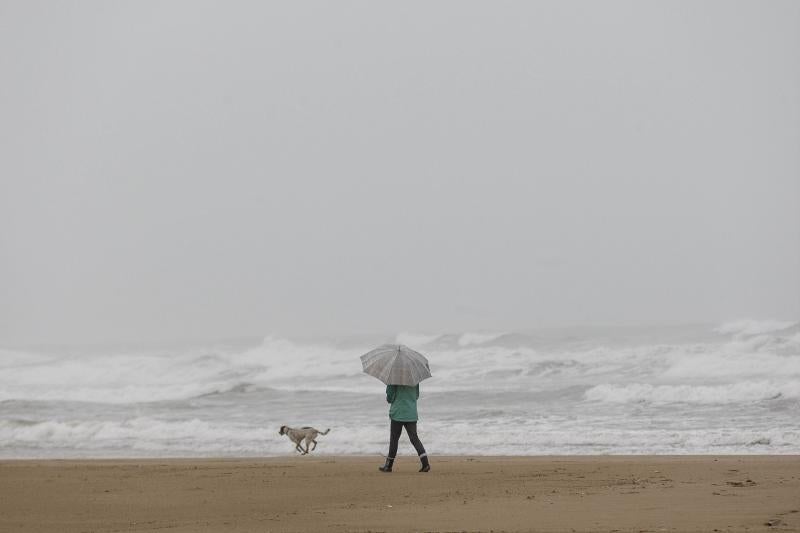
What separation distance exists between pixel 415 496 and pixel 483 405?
11.6m

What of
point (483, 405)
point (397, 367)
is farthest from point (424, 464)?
point (483, 405)

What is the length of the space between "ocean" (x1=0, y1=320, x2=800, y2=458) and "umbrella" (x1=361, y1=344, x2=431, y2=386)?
12.7 ft

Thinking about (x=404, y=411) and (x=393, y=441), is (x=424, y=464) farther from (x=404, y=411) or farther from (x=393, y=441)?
(x=404, y=411)

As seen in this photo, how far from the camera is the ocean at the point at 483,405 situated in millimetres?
14625

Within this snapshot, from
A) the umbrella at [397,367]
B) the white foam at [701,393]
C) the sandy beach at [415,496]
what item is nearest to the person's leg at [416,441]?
the sandy beach at [415,496]

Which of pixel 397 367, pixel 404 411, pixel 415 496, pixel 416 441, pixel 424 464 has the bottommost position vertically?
pixel 415 496

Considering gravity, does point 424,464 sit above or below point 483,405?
below

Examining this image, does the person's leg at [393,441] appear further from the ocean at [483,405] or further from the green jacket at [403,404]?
the ocean at [483,405]

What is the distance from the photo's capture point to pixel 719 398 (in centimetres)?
1884

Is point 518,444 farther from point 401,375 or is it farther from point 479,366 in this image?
point 479,366

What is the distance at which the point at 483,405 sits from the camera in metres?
20.0

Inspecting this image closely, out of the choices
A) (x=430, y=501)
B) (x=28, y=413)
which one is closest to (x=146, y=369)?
(x=28, y=413)

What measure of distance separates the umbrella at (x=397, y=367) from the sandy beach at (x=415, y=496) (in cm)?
102

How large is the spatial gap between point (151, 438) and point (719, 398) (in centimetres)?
1095
